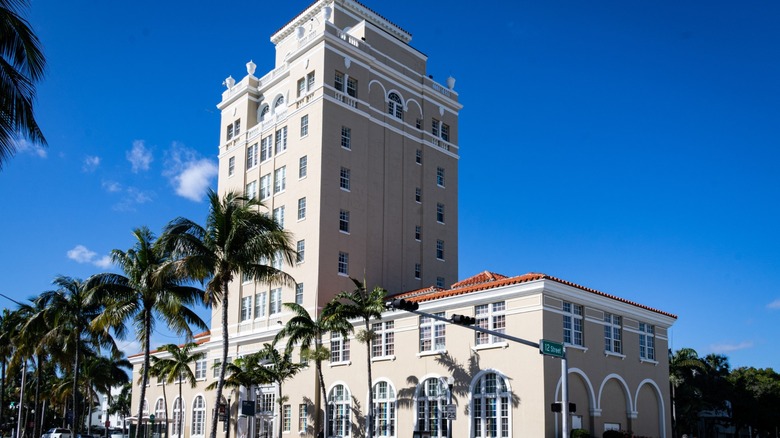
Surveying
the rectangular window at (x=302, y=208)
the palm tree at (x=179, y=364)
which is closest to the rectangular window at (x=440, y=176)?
the rectangular window at (x=302, y=208)

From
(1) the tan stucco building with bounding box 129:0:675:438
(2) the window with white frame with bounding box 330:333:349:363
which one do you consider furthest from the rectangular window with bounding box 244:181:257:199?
(2) the window with white frame with bounding box 330:333:349:363

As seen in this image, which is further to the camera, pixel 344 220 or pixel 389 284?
pixel 389 284

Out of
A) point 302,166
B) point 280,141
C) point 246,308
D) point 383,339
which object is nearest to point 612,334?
point 383,339

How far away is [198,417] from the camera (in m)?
59.8

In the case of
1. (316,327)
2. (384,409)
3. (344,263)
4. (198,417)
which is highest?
(344,263)

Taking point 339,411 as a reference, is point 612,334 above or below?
above

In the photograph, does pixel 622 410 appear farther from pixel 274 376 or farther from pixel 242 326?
pixel 242 326

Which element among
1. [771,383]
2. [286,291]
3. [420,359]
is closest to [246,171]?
[286,291]

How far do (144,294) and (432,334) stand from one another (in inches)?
590

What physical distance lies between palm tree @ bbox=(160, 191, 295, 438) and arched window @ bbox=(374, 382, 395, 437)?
40.3 ft

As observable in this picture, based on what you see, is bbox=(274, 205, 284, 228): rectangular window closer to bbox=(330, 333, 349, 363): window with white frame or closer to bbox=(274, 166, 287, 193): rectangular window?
bbox=(274, 166, 287, 193): rectangular window

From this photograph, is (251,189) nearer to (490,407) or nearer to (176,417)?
(176,417)

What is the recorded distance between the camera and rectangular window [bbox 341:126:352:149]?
54156 mm

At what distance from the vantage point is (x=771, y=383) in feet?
225
